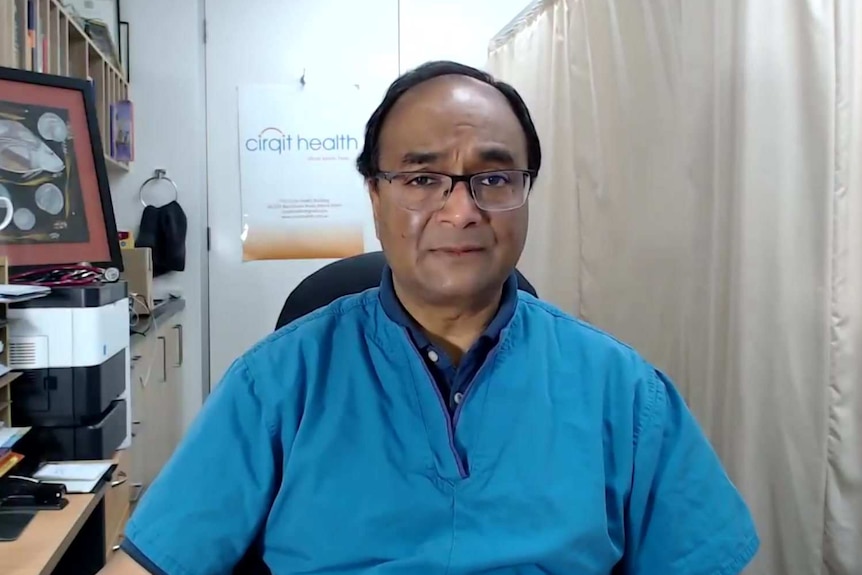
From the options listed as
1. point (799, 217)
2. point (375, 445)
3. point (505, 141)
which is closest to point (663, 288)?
point (799, 217)

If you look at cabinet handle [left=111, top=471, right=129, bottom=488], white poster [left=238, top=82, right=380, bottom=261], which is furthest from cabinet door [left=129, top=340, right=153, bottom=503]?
white poster [left=238, top=82, right=380, bottom=261]

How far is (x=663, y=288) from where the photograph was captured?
5.92 ft

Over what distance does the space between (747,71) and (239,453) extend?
1.16 m

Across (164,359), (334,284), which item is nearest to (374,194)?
(334,284)

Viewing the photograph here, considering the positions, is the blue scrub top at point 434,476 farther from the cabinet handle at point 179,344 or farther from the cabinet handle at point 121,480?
the cabinet handle at point 179,344

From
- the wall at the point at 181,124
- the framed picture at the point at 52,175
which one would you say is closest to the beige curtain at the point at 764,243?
the framed picture at the point at 52,175

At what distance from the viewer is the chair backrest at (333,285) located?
133cm

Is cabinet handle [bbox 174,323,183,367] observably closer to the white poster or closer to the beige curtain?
the white poster

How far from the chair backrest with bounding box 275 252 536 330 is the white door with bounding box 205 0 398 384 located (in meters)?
1.98

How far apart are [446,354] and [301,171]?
8.04 feet

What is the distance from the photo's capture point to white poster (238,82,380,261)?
129 inches

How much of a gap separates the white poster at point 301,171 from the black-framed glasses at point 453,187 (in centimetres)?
235

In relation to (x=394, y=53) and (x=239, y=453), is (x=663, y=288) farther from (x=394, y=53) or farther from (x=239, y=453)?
(x=394, y=53)

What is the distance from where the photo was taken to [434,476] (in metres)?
0.90
